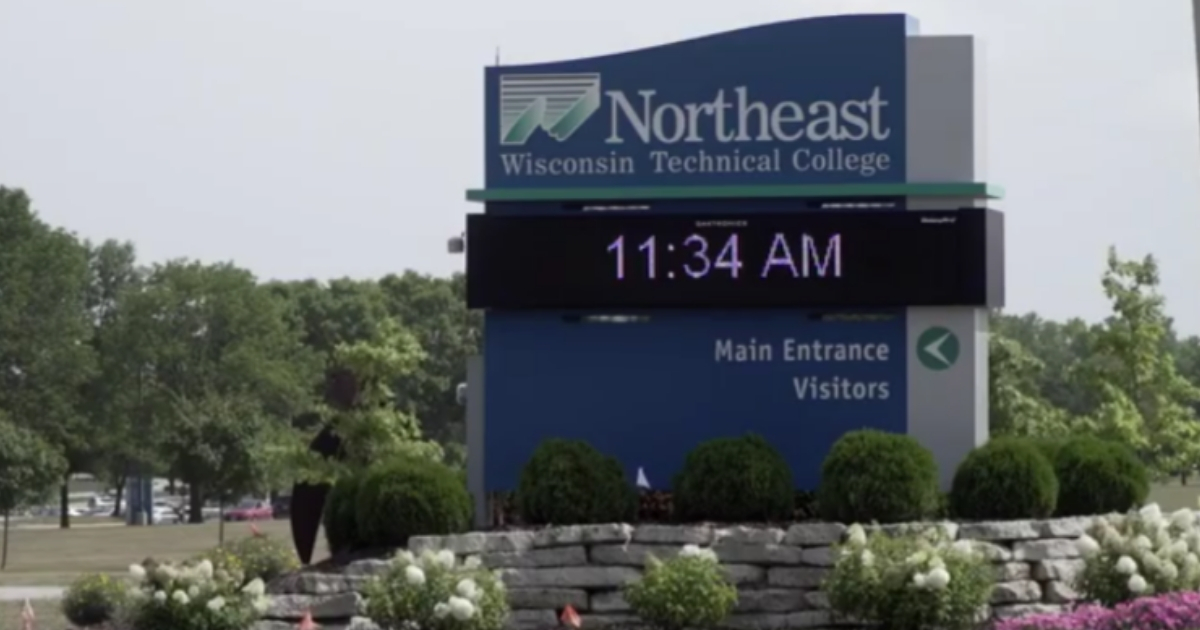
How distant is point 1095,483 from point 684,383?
3.45 m

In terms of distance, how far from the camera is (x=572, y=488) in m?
18.6

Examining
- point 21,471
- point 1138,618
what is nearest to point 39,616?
point 1138,618

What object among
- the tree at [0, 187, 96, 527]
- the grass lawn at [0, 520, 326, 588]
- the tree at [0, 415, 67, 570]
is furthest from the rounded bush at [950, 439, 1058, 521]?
the tree at [0, 187, 96, 527]

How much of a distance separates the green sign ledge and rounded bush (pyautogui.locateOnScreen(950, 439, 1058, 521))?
2.09 meters

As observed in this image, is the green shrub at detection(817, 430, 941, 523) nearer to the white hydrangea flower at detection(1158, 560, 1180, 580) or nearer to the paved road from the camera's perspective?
the white hydrangea flower at detection(1158, 560, 1180, 580)

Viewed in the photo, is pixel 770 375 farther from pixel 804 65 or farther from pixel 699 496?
pixel 804 65

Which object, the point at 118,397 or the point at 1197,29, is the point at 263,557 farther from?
the point at 118,397

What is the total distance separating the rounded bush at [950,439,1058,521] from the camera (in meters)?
18.5

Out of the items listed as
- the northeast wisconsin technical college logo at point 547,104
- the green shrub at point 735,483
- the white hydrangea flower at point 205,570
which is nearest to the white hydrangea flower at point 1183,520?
the green shrub at point 735,483

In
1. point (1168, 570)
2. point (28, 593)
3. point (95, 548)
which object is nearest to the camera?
point (1168, 570)

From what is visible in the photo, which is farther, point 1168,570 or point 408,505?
point 408,505

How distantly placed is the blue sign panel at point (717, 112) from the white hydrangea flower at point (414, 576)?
3929 millimetres

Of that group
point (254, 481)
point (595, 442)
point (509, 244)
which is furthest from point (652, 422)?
point (254, 481)

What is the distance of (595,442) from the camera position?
64.0 ft
